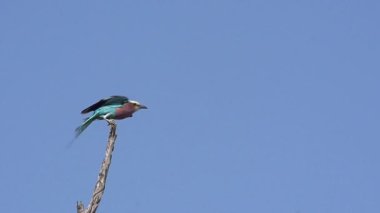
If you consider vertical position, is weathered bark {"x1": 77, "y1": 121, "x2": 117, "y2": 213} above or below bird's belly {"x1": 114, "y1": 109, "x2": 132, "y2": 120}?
below

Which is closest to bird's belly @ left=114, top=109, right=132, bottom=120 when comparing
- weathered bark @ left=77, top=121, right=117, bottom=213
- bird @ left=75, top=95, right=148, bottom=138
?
bird @ left=75, top=95, right=148, bottom=138

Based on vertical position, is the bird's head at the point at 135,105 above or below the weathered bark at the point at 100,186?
above

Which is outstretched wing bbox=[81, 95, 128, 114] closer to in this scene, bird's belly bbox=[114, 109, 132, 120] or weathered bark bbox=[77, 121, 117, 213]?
bird's belly bbox=[114, 109, 132, 120]

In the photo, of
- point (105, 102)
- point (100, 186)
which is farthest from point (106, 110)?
point (100, 186)

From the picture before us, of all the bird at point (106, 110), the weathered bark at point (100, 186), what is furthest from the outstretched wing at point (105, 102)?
the weathered bark at point (100, 186)

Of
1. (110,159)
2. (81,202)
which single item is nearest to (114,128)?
(110,159)

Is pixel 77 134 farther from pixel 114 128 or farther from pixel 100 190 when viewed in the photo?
pixel 100 190

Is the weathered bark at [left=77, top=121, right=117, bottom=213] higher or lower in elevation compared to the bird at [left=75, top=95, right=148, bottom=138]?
lower

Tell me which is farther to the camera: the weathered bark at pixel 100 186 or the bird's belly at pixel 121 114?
the bird's belly at pixel 121 114

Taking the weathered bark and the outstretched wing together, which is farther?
the outstretched wing

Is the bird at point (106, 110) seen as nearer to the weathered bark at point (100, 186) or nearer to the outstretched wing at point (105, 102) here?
the outstretched wing at point (105, 102)

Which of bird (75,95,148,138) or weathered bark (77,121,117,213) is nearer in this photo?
weathered bark (77,121,117,213)

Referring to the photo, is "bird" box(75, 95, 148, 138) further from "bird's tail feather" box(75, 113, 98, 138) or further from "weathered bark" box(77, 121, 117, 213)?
"weathered bark" box(77, 121, 117, 213)

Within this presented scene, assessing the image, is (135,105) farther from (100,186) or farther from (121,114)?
(100,186)
